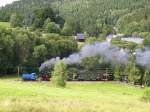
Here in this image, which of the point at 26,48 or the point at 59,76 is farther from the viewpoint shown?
the point at 26,48

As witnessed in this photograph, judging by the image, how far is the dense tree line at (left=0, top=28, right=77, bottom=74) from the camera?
332 feet

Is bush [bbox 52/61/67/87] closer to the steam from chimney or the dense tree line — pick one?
the steam from chimney

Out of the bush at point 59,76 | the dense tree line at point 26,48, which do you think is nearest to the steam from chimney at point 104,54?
the dense tree line at point 26,48

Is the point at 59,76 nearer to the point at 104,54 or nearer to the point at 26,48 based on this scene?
the point at 104,54

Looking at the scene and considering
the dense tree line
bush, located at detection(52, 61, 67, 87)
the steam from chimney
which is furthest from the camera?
the dense tree line

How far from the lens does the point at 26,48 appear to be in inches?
4200

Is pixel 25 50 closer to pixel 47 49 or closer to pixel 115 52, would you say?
pixel 47 49

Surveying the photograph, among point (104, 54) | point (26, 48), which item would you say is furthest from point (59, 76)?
point (26, 48)

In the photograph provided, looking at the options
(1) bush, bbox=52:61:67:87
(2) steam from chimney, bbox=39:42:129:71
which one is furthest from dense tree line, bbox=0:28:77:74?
(1) bush, bbox=52:61:67:87

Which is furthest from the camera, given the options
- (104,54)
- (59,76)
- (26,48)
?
(26,48)

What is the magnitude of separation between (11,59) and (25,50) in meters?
6.03

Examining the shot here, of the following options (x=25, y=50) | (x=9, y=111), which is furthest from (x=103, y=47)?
(x=9, y=111)

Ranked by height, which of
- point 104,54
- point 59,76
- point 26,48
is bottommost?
point 59,76

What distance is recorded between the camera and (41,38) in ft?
373
